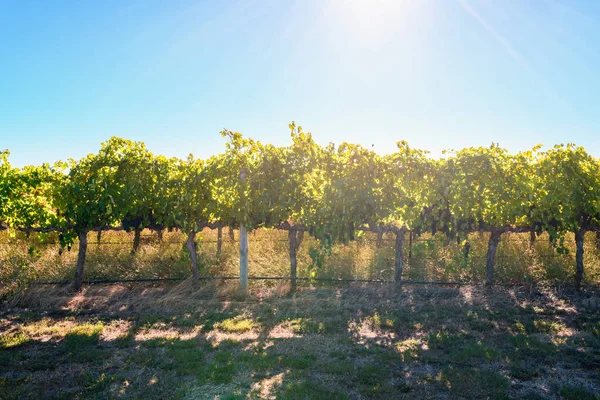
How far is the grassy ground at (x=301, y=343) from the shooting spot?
5391 mm

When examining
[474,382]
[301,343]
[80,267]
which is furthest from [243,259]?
[474,382]

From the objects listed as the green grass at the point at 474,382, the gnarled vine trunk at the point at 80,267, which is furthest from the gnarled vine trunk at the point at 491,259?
the gnarled vine trunk at the point at 80,267

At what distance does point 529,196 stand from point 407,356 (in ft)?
18.6

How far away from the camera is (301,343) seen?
7.05m

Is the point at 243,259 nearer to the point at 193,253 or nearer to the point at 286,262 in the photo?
the point at 193,253

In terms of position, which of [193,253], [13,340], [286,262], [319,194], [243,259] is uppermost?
[319,194]

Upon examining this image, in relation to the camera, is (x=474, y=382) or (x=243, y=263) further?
(x=243, y=263)

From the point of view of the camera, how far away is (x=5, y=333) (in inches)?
303

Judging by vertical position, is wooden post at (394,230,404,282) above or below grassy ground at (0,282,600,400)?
above

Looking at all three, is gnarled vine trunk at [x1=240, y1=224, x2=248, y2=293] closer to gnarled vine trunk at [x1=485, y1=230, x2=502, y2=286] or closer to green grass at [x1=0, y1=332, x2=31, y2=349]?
green grass at [x1=0, y1=332, x2=31, y2=349]

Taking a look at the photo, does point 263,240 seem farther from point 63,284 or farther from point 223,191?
point 63,284

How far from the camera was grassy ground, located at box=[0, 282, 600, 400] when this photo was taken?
539 cm

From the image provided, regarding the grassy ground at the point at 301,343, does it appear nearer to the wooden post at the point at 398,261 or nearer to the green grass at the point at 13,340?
the green grass at the point at 13,340

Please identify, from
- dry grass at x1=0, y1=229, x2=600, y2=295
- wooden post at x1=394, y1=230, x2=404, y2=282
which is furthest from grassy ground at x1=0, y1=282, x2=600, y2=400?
dry grass at x1=0, y1=229, x2=600, y2=295
